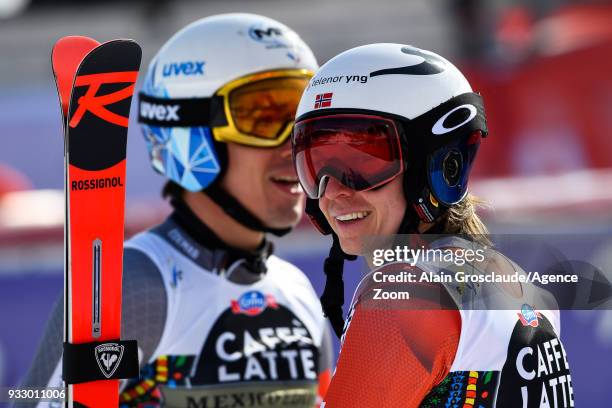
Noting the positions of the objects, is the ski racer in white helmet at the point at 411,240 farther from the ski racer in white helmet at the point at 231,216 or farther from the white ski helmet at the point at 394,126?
the ski racer in white helmet at the point at 231,216

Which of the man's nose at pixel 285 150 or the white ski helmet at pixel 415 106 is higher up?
the man's nose at pixel 285 150

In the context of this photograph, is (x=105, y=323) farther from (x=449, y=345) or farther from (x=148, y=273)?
(x=449, y=345)

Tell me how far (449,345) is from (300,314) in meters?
1.74

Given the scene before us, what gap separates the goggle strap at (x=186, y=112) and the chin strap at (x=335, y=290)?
3.64ft

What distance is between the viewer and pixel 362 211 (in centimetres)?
333

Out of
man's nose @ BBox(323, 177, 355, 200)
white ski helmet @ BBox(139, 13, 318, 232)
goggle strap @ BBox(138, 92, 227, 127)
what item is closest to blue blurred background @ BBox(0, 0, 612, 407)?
man's nose @ BBox(323, 177, 355, 200)

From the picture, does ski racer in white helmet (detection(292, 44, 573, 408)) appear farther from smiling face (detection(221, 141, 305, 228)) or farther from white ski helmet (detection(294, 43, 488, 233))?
smiling face (detection(221, 141, 305, 228))

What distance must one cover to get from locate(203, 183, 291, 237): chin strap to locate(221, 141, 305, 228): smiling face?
0.02m

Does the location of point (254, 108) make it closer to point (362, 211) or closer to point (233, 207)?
point (233, 207)

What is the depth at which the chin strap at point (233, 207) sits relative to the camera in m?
4.50

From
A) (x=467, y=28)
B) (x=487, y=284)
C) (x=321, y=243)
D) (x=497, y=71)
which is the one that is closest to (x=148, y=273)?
(x=487, y=284)

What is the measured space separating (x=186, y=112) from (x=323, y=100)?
4.21 ft

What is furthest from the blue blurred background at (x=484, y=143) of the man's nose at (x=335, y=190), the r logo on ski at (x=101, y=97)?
the r logo on ski at (x=101, y=97)

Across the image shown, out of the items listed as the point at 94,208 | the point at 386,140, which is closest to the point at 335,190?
the point at 386,140
